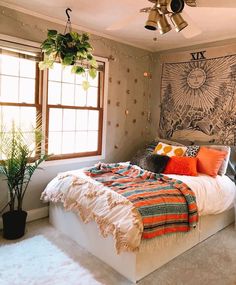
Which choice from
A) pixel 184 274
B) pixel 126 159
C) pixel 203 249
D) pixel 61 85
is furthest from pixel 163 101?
pixel 184 274

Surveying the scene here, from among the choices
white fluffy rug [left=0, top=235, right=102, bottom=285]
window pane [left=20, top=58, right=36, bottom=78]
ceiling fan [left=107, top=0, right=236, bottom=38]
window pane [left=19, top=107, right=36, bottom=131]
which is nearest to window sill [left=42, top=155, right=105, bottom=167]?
window pane [left=19, top=107, right=36, bottom=131]

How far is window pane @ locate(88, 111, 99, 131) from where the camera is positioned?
3.87 meters

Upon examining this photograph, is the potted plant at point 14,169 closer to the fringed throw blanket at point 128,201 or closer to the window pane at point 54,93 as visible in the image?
the fringed throw blanket at point 128,201

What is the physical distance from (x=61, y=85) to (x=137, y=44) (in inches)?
60.5

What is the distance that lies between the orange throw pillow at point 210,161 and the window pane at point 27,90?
2.26 metres

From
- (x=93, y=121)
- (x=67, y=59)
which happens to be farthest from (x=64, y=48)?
(x=93, y=121)

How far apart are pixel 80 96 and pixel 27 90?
78 centimetres

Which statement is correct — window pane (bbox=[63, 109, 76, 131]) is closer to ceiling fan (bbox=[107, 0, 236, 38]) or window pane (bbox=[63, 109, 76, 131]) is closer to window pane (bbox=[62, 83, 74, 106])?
window pane (bbox=[62, 83, 74, 106])

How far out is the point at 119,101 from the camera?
4.12 m

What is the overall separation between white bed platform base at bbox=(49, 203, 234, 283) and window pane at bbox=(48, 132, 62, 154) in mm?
727

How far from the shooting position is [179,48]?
13.7 ft

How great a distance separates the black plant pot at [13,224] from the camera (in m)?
2.78

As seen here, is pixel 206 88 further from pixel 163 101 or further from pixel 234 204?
pixel 234 204

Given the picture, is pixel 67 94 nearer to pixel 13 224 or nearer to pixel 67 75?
pixel 67 75
